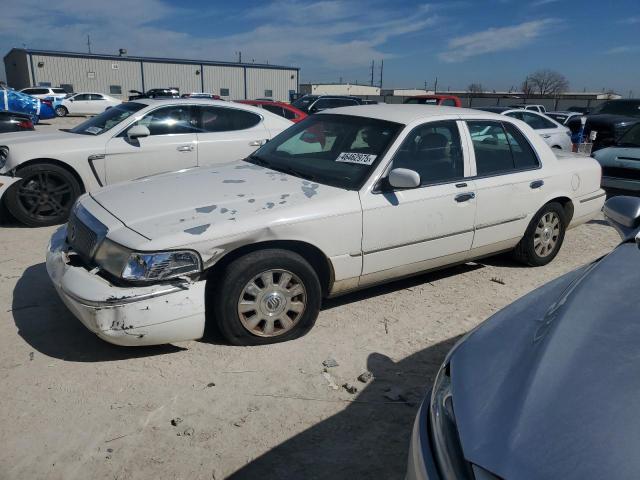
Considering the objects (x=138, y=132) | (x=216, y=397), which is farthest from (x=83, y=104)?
(x=216, y=397)

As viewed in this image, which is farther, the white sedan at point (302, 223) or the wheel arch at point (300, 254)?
the wheel arch at point (300, 254)

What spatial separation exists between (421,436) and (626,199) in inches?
83.9

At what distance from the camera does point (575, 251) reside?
604 cm

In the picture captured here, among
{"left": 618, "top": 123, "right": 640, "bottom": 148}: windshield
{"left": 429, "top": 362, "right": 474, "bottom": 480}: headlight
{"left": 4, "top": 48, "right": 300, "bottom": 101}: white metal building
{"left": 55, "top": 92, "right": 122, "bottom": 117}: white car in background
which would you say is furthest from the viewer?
{"left": 4, "top": 48, "right": 300, "bottom": 101}: white metal building

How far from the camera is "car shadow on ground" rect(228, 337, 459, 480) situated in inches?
99.0

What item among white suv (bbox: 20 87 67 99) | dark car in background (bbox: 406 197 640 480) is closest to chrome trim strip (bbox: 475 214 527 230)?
dark car in background (bbox: 406 197 640 480)

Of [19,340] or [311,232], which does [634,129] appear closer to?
[311,232]

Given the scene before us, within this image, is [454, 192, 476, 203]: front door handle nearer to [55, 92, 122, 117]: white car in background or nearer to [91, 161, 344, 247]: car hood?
[91, 161, 344, 247]: car hood

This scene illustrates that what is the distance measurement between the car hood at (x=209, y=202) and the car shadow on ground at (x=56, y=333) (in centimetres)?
86

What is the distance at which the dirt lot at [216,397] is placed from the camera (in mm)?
Answer: 2553

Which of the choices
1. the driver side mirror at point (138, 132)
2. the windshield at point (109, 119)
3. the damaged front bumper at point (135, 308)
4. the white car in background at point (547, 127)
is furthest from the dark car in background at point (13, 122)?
the white car in background at point (547, 127)

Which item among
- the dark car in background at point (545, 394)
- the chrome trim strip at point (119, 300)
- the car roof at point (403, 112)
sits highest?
the car roof at point (403, 112)

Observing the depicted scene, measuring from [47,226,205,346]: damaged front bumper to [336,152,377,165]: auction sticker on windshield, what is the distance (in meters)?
1.54

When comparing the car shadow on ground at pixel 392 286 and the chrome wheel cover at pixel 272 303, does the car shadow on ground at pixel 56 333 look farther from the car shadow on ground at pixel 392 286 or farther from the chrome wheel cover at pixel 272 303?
the car shadow on ground at pixel 392 286
